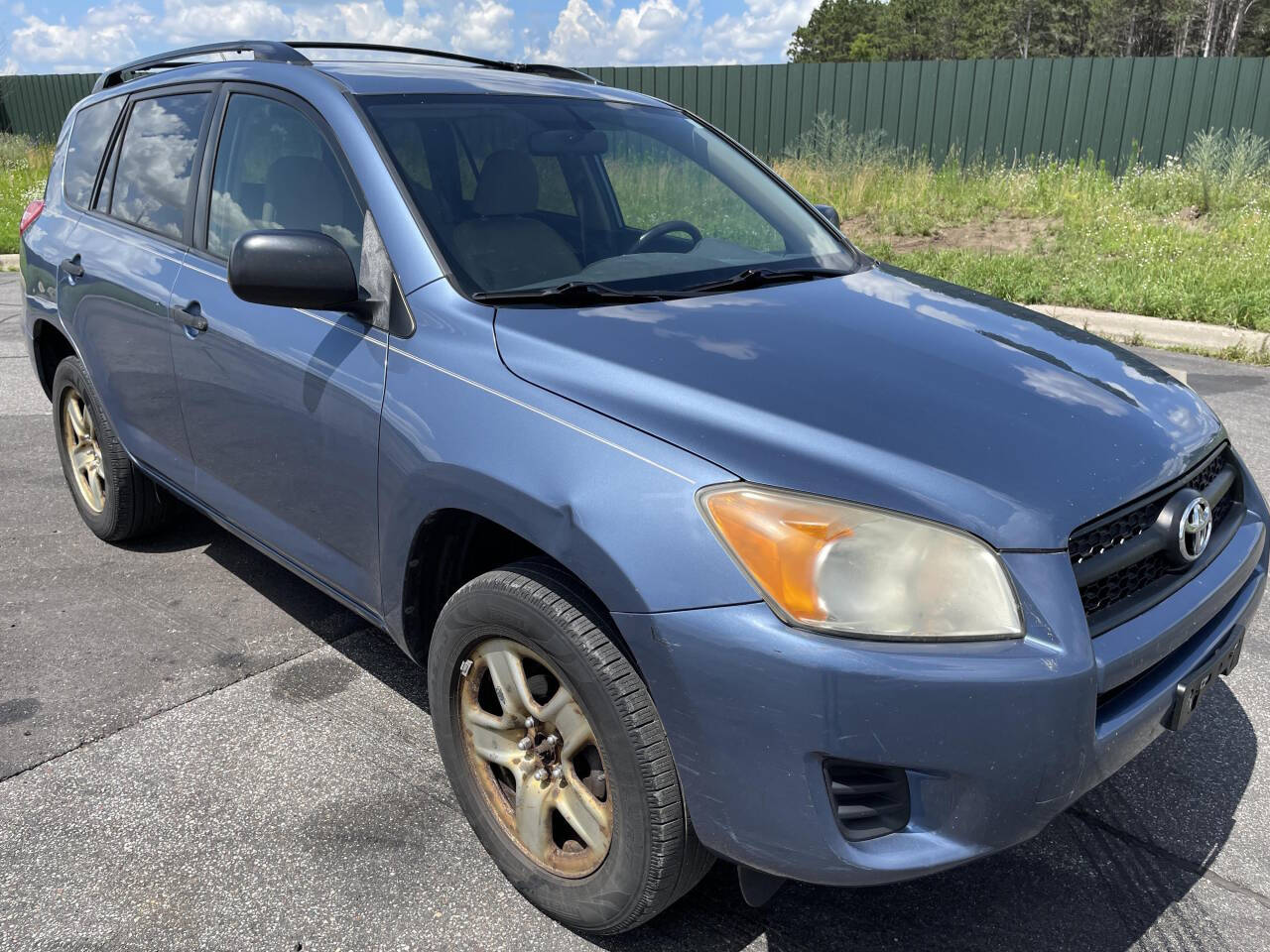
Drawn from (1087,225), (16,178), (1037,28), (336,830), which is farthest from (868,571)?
(1037,28)

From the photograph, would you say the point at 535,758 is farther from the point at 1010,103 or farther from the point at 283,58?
the point at 1010,103

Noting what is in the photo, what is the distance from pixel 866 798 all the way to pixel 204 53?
138 inches

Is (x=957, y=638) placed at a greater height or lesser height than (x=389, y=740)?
greater

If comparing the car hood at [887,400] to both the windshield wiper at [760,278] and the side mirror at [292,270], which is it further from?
the side mirror at [292,270]

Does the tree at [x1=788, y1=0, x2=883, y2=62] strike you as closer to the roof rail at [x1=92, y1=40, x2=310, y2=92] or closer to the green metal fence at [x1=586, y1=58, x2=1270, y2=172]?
the green metal fence at [x1=586, y1=58, x2=1270, y2=172]

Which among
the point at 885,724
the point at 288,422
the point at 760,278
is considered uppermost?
the point at 760,278

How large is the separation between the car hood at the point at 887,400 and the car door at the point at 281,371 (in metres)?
0.54

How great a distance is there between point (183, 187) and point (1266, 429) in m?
5.50

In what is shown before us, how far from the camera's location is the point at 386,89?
2896 mm

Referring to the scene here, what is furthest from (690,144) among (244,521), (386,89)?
(244,521)

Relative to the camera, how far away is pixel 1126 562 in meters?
1.97

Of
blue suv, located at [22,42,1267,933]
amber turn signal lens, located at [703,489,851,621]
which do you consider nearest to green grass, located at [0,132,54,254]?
blue suv, located at [22,42,1267,933]

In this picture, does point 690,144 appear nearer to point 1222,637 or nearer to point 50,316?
point 1222,637

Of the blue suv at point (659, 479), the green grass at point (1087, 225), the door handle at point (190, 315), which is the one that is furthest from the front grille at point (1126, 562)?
the green grass at point (1087, 225)
